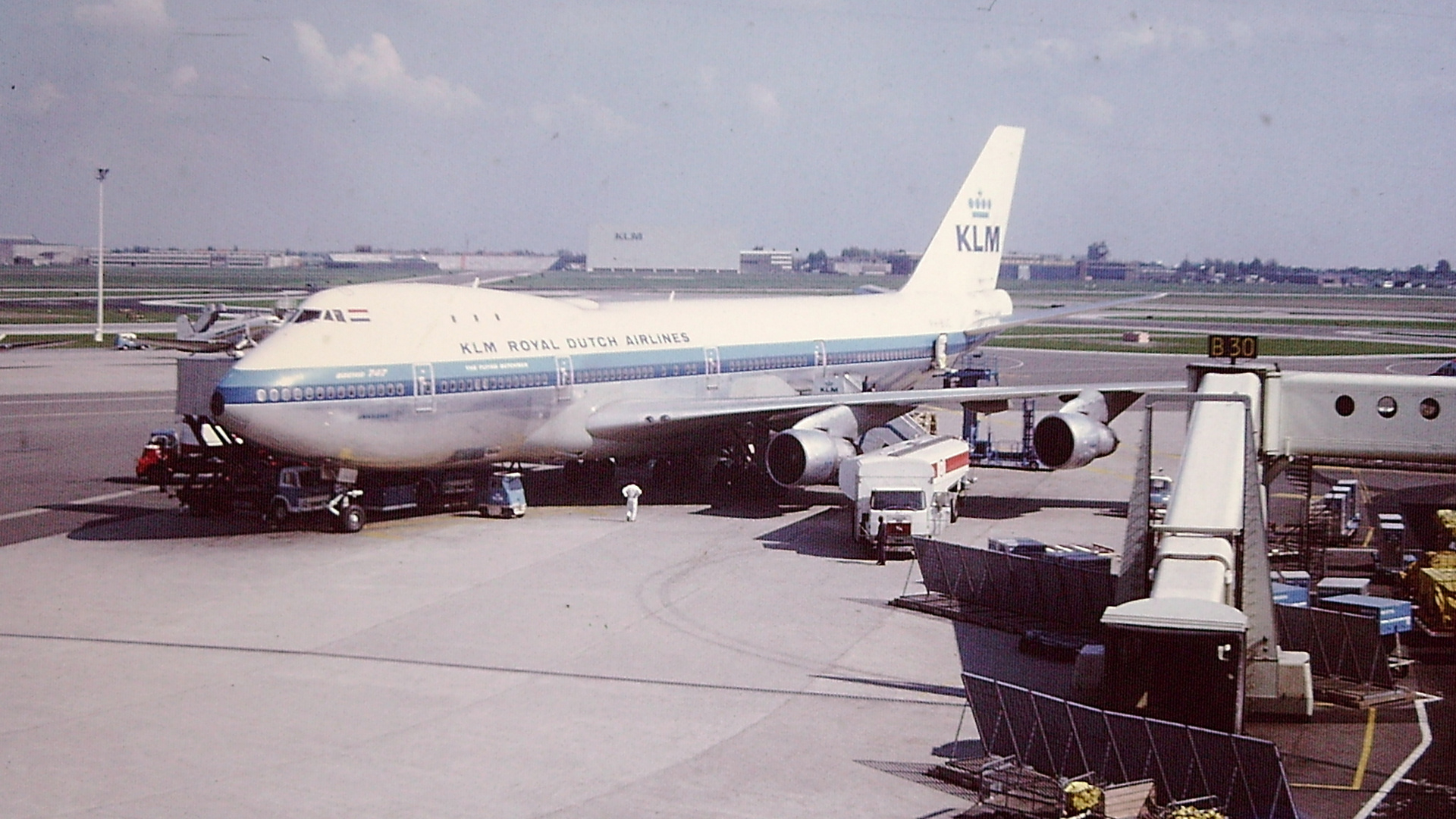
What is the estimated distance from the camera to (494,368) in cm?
3266

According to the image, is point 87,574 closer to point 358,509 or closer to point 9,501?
point 358,509

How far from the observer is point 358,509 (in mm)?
32312

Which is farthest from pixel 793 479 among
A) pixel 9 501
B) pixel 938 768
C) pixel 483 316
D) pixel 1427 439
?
pixel 9 501

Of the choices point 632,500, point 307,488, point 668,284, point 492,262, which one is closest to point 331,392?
point 307,488

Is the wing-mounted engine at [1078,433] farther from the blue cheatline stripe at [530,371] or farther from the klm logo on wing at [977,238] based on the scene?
the klm logo on wing at [977,238]

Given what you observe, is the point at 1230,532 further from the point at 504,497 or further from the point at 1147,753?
the point at 504,497

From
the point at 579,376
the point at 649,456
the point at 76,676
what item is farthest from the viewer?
the point at 649,456

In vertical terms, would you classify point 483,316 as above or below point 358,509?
above

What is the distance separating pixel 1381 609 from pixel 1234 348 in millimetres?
5776

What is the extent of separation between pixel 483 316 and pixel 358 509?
218 inches

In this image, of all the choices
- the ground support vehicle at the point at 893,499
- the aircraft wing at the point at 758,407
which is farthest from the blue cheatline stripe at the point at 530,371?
the ground support vehicle at the point at 893,499

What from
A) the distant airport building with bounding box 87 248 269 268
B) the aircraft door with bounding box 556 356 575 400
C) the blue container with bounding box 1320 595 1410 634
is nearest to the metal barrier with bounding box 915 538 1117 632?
the blue container with bounding box 1320 595 1410 634

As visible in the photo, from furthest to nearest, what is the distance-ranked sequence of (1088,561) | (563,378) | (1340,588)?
(563,378) → (1088,561) → (1340,588)

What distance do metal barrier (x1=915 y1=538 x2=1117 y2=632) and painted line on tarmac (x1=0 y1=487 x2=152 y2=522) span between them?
22.5 metres
